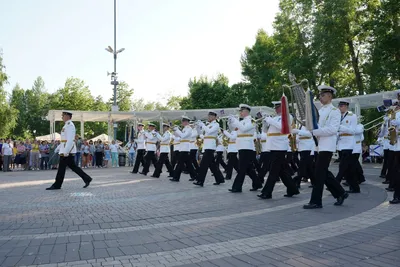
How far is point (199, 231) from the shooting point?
18.6ft

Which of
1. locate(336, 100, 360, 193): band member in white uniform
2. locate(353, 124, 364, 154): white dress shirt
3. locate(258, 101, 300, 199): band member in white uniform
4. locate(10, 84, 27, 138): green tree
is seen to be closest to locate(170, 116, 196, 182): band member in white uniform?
locate(258, 101, 300, 199): band member in white uniform

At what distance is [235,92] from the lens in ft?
147

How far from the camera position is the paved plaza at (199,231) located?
433 centimetres

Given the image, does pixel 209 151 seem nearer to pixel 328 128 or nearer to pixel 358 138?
pixel 358 138

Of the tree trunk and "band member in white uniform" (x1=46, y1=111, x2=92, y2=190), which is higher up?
the tree trunk

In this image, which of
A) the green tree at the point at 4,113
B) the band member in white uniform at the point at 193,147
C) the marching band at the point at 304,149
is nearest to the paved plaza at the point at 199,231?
the marching band at the point at 304,149

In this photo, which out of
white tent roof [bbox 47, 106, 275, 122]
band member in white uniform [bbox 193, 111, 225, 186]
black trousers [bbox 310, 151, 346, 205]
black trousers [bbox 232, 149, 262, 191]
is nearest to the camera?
black trousers [bbox 310, 151, 346, 205]

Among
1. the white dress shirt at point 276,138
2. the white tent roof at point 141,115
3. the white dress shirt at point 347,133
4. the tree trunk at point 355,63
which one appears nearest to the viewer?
the white dress shirt at point 276,138

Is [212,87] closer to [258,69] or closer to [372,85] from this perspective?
[258,69]

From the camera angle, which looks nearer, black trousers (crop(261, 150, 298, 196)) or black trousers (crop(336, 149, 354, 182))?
black trousers (crop(261, 150, 298, 196))

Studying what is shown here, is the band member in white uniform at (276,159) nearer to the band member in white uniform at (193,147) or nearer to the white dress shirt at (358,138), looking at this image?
the white dress shirt at (358,138)

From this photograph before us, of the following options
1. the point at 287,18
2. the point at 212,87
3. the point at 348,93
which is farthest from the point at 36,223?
the point at 212,87

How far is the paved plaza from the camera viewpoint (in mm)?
4328

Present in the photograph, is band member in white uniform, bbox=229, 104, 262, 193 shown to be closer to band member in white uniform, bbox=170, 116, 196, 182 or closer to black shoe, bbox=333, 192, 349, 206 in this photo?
black shoe, bbox=333, 192, 349, 206
